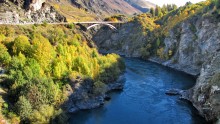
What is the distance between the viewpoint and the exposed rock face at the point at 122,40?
148m

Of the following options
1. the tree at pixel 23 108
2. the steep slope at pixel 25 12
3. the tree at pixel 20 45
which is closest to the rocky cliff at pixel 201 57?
the tree at pixel 23 108

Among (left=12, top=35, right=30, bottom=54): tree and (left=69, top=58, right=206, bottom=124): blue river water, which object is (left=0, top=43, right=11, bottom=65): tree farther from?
(left=69, top=58, right=206, bottom=124): blue river water

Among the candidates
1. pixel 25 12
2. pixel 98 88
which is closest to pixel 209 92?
pixel 98 88

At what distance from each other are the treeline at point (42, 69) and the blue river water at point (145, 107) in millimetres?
5316

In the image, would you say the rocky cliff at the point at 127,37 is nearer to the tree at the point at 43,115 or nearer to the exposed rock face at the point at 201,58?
the exposed rock face at the point at 201,58

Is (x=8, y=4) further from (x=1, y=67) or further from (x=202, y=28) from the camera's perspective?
(x=202, y=28)

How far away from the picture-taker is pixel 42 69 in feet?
211

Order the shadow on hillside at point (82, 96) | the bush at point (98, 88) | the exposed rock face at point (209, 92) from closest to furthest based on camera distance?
1. the exposed rock face at point (209, 92)
2. the shadow on hillside at point (82, 96)
3. the bush at point (98, 88)

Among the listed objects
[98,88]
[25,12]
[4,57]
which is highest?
[25,12]

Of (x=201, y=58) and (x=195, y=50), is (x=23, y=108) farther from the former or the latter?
(x=195, y=50)

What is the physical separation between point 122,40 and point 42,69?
102438mm

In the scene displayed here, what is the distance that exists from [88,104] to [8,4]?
35.2 metres

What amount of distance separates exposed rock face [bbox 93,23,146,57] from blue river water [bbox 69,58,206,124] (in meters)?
51.4

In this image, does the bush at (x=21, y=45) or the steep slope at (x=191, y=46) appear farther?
the bush at (x=21, y=45)
